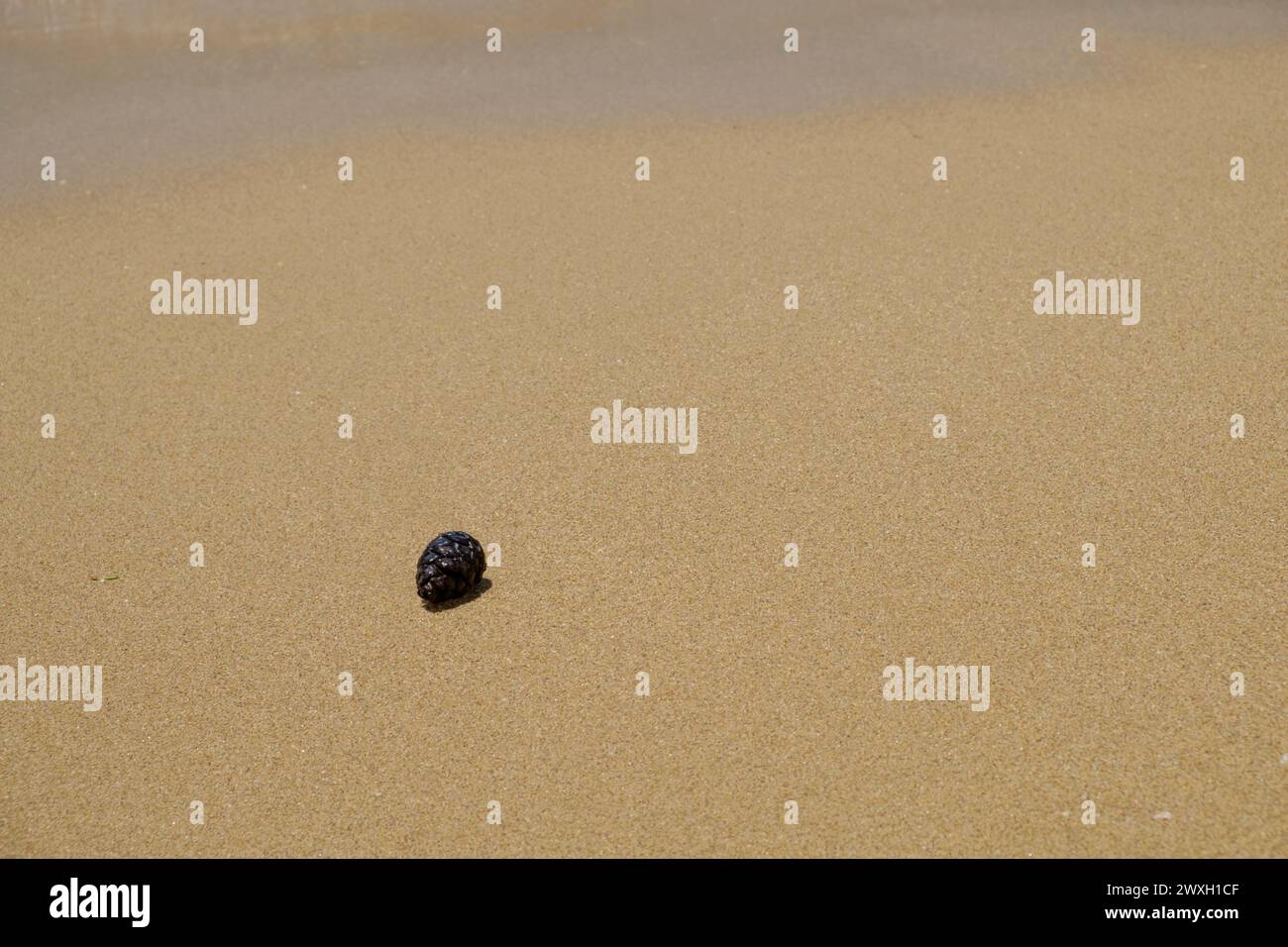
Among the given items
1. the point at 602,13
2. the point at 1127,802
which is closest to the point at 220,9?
the point at 602,13

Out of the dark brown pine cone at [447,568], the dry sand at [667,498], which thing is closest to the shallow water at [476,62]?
the dry sand at [667,498]

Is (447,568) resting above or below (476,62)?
below

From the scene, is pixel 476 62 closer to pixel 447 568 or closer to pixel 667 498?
pixel 667 498

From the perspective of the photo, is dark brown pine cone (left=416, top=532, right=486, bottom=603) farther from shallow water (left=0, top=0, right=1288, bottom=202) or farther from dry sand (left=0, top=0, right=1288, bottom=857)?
shallow water (left=0, top=0, right=1288, bottom=202)

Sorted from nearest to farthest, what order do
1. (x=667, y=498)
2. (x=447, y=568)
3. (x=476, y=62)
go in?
(x=447, y=568) → (x=667, y=498) → (x=476, y=62)

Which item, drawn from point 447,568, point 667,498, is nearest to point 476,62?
point 667,498

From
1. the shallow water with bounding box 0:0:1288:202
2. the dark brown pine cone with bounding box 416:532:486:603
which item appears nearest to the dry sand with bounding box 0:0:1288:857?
the dark brown pine cone with bounding box 416:532:486:603

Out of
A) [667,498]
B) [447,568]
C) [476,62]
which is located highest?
[476,62]
